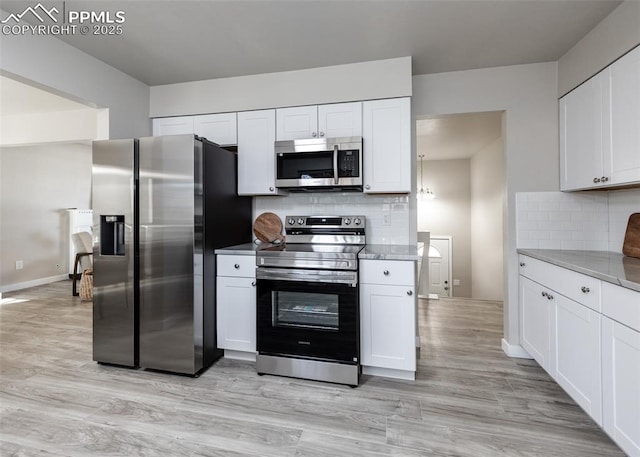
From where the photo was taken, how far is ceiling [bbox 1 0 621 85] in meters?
1.95

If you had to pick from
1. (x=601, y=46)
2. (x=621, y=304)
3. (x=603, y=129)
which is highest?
(x=601, y=46)

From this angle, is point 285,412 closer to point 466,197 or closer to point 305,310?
point 305,310

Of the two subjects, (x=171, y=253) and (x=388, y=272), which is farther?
(x=171, y=253)

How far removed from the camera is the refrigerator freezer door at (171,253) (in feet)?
7.70

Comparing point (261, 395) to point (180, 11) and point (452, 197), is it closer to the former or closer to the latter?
point (180, 11)

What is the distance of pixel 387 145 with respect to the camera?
2607mm

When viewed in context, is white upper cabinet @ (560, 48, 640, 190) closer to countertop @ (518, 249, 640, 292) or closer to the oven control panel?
countertop @ (518, 249, 640, 292)

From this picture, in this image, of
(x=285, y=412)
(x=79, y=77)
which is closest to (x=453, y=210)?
(x=285, y=412)

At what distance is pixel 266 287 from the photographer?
2402 millimetres

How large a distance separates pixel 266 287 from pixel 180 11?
1935mm

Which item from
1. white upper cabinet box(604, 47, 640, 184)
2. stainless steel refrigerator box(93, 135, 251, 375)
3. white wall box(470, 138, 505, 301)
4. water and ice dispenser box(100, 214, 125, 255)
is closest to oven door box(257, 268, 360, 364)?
stainless steel refrigerator box(93, 135, 251, 375)

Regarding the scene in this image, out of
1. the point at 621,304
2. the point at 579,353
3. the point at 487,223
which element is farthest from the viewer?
the point at 487,223

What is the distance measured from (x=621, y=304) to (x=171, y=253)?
8.78 ft

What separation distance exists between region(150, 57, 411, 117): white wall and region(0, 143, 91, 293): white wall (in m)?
3.89
